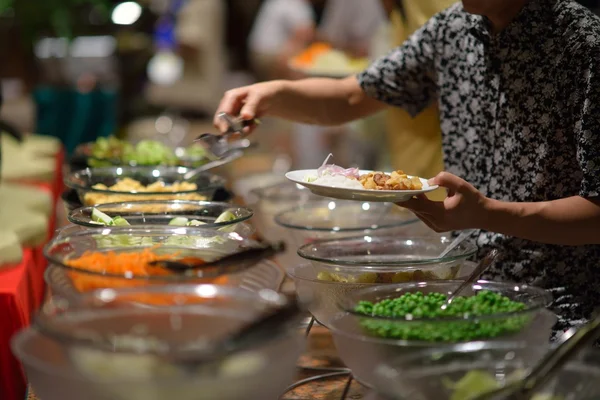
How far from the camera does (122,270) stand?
137 cm

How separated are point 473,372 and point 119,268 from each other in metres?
0.61

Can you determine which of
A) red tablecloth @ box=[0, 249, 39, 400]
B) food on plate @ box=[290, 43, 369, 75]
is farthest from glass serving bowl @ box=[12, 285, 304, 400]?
food on plate @ box=[290, 43, 369, 75]

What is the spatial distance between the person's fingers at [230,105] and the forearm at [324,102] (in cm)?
11

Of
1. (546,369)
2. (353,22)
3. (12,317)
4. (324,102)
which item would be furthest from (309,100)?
(353,22)

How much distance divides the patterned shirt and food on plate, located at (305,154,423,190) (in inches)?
14.5

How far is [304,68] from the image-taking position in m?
4.18

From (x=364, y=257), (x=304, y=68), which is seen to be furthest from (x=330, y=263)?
(x=304, y=68)

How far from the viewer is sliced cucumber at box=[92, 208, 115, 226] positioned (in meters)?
1.77

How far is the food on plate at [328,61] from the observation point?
14.3 ft

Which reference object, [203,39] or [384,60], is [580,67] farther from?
[203,39]

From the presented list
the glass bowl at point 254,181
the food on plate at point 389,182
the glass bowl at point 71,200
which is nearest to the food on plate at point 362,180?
the food on plate at point 389,182

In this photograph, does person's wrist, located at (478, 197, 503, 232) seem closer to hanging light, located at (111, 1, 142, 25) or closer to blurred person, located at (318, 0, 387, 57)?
blurred person, located at (318, 0, 387, 57)

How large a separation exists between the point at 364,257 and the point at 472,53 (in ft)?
1.99

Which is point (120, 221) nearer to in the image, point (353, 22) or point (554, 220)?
point (554, 220)
